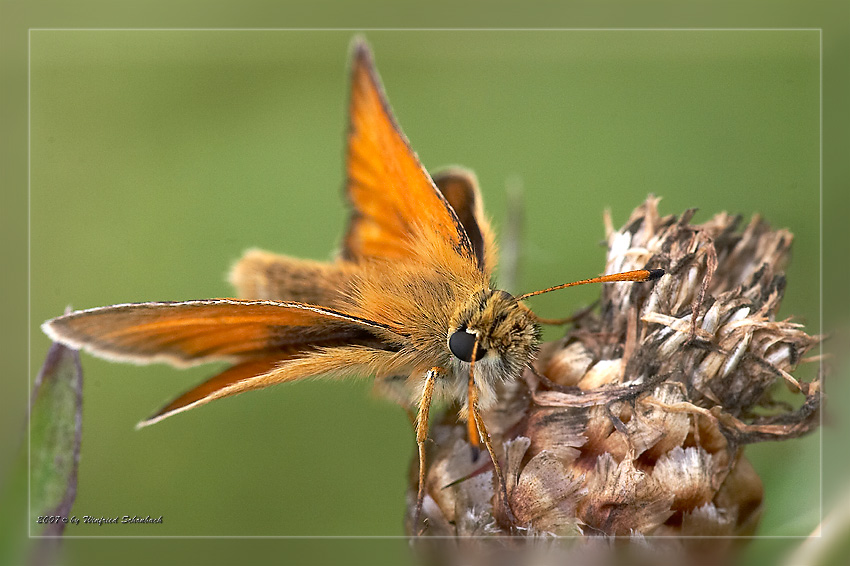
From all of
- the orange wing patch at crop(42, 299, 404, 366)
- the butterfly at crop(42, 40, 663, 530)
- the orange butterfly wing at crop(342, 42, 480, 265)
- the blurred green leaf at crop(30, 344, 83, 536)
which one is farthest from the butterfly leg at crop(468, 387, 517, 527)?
the blurred green leaf at crop(30, 344, 83, 536)

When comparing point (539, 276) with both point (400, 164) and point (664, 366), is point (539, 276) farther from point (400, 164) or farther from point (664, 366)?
point (664, 366)

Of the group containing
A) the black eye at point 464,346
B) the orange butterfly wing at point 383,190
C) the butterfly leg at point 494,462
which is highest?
the orange butterfly wing at point 383,190

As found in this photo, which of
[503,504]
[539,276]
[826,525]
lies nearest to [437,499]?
[503,504]

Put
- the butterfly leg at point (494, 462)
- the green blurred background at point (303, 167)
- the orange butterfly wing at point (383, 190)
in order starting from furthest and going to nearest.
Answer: the green blurred background at point (303, 167), the orange butterfly wing at point (383, 190), the butterfly leg at point (494, 462)

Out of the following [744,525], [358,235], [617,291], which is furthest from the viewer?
[358,235]

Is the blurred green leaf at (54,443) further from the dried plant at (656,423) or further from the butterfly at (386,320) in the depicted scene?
the dried plant at (656,423)

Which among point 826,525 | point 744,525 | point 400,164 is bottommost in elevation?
point 744,525

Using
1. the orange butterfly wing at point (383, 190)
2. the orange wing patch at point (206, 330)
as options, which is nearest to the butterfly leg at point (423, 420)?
the orange wing patch at point (206, 330)
